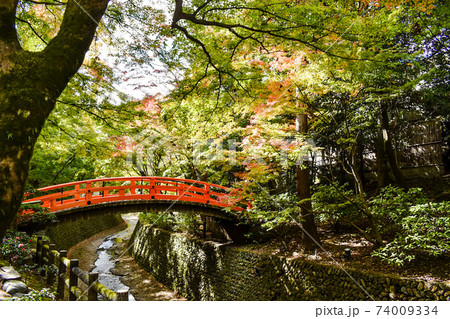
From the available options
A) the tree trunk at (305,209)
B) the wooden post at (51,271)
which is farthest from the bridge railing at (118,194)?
the tree trunk at (305,209)

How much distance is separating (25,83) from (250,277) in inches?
307

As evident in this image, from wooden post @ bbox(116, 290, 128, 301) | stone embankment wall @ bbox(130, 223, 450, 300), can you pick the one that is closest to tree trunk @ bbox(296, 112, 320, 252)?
stone embankment wall @ bbox(130, 223, 450, 300)

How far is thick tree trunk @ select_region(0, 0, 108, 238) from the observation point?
228cm

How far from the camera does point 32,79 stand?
258cm

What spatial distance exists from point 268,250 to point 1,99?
782 cm

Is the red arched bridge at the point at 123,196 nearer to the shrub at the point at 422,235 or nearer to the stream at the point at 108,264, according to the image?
the stream at the point at 108,264

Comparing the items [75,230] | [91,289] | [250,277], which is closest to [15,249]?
[91,289]

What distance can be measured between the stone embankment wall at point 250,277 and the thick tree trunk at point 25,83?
6279 mm

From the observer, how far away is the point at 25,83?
99.9 inches

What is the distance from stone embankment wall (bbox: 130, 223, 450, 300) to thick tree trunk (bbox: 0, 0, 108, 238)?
20.6 feet

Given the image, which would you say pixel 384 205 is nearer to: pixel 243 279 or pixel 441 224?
pixel 441 224

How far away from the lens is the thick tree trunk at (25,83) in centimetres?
228

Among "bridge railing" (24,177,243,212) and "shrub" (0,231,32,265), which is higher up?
"bridge railing" (24,177,243,212)

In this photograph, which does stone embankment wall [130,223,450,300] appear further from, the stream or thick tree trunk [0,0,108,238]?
thick tree trunk [0,0,108,238]
